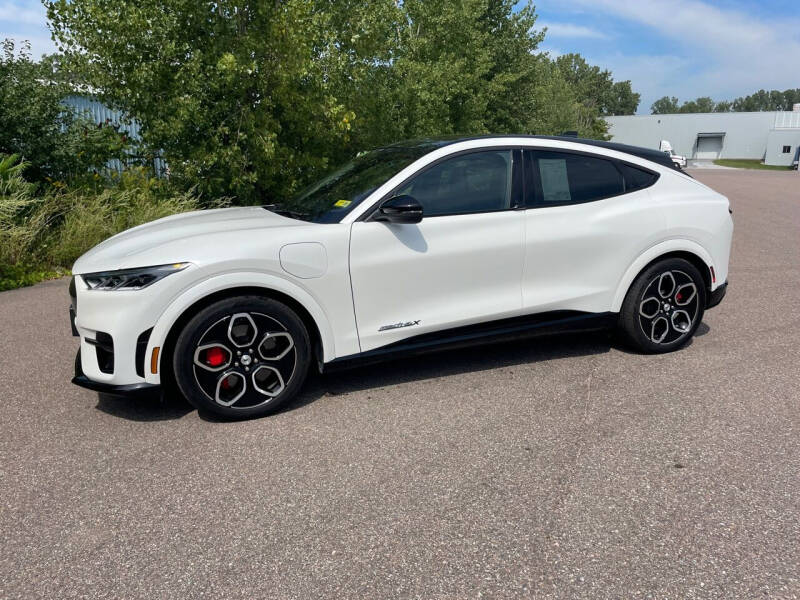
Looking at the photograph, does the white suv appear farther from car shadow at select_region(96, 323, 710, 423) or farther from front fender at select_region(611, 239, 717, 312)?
car shadow at select_region(96, 323, 710, 423)

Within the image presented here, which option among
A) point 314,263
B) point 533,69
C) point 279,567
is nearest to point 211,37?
point 314,263

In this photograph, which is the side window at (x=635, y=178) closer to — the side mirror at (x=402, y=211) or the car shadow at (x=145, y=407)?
the side mirror at (x=402, y=211)

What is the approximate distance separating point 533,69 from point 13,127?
21.0 m

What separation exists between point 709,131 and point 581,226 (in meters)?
97.5

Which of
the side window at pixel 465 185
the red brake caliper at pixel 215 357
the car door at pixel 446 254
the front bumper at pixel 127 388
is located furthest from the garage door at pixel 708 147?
the front bumper at pixel 127 388

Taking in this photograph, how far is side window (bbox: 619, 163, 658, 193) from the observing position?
4974 millimetres

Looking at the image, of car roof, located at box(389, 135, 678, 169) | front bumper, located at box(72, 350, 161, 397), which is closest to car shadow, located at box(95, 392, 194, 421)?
front bumper, located at box(72, 350, 161, 397)

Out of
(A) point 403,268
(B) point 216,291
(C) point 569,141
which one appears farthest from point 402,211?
(C) point 569,141

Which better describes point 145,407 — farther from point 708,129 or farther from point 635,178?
point 708,129

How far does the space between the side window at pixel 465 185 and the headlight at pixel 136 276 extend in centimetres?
152

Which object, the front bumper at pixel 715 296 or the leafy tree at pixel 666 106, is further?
the leafy tree at pixel 666 106

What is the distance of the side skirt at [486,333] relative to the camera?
4203mm

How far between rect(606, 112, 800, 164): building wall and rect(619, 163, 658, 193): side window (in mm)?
88308

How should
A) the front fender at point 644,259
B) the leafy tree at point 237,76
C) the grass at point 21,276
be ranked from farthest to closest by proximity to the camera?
the leafy tree at point 237,76 → the grass at point 21,276 → the front fender at point 644,259
